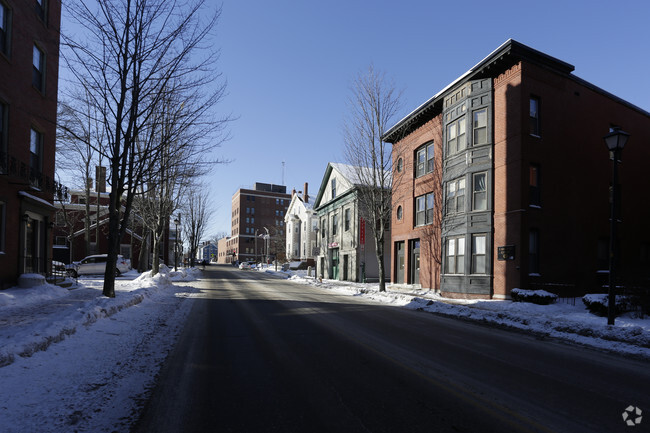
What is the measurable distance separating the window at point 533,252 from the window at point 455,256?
3.26m

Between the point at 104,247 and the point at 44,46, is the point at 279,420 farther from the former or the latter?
the point at 104,247

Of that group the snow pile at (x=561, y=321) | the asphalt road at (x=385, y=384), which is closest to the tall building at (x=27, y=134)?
the asphalt road at (x=385, y=384)

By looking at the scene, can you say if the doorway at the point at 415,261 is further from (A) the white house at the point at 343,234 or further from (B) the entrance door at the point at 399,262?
(A) the white house at the point at 343,234

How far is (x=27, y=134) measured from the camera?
16.7 meters

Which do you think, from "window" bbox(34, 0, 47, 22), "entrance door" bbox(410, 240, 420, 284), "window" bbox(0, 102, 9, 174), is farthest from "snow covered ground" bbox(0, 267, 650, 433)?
"window" bbox(34, 0, 47, 22)

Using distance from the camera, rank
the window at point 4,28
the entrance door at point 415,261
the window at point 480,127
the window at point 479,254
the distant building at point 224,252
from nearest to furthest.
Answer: the window at point 4,28 < the window at point 479,254 < the window at point 480,127 < the entrance door at point 415,261 < the distant building at point 224,252

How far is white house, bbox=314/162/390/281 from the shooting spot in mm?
36812

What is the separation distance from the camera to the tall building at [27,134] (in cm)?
1524

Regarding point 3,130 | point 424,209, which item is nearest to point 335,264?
point 424,209

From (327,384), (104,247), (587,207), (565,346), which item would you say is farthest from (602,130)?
(104,247)

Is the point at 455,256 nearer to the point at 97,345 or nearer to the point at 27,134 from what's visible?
the point at 97,345

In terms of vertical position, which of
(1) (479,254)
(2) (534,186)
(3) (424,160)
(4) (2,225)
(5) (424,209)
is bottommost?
(1) (479,254)

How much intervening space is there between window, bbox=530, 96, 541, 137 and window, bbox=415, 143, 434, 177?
6.59 m

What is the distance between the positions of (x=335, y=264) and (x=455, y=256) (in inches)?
874
